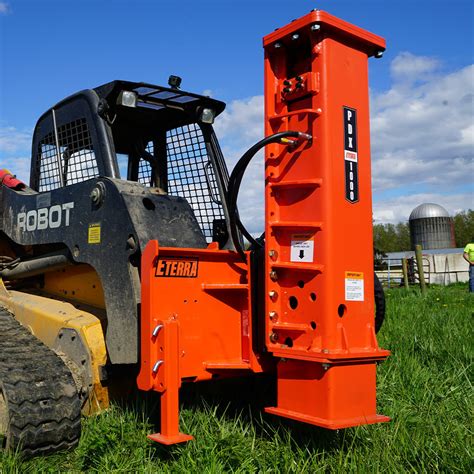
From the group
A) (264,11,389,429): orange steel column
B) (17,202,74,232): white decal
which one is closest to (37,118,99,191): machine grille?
(17,202,74,232): white decal

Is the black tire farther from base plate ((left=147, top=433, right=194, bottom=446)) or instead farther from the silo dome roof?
the silo dome roof

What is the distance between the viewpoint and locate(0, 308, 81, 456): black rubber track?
3.49 metres

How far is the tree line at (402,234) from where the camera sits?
200 ft

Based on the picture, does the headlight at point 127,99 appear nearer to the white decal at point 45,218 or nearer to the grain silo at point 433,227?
the white decal at point 45,218

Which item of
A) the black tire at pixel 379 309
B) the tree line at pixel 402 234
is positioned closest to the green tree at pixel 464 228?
the tree line at pixel 402 234

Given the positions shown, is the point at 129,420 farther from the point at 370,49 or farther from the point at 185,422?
the point at 370,49

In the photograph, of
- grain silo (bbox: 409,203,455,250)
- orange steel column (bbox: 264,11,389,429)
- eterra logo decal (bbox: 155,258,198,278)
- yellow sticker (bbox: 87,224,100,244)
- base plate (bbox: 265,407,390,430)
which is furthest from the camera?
grain silo (bbox: 409,203,455,250)

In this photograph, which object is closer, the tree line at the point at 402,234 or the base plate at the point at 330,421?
the base plate at the point at 330,421

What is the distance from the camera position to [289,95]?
3576 mm

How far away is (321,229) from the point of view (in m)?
3.33

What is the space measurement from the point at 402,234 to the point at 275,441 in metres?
67.0

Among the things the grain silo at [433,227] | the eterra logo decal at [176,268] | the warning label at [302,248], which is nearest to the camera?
the warning label at [302,248]

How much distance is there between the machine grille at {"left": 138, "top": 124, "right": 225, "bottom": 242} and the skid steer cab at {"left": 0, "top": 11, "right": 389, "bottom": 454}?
0.03 metres

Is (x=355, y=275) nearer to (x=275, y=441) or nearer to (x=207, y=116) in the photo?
(x=275, y=441)
